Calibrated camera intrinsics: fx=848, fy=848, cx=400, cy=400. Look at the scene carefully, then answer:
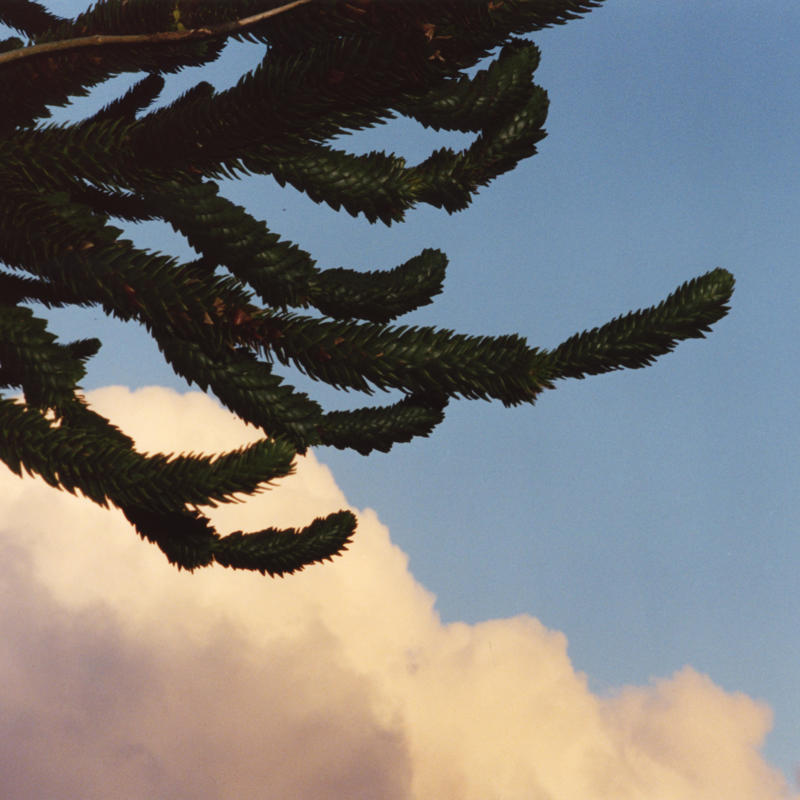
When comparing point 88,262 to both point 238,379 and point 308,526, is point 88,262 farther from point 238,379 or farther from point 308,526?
point 308,526

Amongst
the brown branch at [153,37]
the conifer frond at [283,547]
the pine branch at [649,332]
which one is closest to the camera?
the brown branch at [153,37]

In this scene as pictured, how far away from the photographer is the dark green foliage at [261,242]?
5.84 ft

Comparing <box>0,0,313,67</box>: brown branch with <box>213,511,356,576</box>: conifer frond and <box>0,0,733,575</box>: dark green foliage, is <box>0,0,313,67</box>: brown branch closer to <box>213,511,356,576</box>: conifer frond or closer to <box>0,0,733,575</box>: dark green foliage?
<box>0,0,733,575</box>: dark green foliage

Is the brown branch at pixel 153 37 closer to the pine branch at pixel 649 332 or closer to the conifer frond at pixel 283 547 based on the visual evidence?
the pine branch at pixel 649 332

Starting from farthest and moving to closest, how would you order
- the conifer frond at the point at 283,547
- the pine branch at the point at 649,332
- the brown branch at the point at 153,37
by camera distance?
the conifer frond at the point at 283,547
the pine branch at the point at 649,332
the brown branch at the point at 153,37

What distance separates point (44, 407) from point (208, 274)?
60 cm

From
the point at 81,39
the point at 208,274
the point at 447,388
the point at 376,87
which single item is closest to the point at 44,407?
the point at 208,274

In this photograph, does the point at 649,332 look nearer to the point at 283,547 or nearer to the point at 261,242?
the point at 261,242

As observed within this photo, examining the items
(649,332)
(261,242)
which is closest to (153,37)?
(261,242)

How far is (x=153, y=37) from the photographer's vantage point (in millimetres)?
1847

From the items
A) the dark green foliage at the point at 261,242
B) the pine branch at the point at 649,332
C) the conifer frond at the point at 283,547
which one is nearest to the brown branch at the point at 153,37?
the dark green foliage at the point at 261,242

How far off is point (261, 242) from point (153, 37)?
59 cm

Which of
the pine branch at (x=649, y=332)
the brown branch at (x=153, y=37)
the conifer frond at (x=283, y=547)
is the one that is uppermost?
the pine branch at (x=649, y=332)

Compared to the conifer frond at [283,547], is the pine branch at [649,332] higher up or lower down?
higher up
